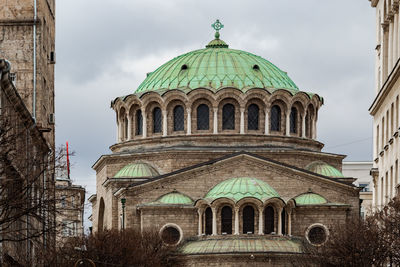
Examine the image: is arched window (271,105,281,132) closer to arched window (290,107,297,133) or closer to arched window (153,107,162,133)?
arched window (290,107,297,133)

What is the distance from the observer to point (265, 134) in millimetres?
98125

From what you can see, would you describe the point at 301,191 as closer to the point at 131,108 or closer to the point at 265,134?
the point at 265,134

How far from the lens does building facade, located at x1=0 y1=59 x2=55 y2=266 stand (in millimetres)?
37594

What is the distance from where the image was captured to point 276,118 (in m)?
99.2

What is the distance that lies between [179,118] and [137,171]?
17.0 feet

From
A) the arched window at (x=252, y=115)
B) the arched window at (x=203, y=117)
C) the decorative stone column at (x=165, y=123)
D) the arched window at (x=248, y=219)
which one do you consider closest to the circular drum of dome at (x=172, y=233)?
the arched window at (x=248, y=219)

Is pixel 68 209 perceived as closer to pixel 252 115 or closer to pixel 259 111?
pixel 259 111

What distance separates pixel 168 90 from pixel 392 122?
4105cm

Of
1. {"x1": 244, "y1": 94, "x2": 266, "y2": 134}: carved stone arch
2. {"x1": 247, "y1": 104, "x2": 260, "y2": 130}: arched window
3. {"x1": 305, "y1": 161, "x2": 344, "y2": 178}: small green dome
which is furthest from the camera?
{"x1": 247, "y1": 104, "x2": 260, "y2": 130}: arched window

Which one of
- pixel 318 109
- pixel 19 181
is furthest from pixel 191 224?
pixel 19 181

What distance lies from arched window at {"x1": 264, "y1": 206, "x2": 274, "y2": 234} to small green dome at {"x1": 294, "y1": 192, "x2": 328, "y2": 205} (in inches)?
107

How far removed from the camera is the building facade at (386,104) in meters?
56.0

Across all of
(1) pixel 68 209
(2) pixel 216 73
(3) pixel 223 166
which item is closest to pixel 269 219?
(3) pixel 223 166

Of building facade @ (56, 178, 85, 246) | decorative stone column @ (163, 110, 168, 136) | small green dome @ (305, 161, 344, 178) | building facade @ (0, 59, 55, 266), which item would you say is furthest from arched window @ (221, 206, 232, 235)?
building facade @ (0, 59, 55, 266)
